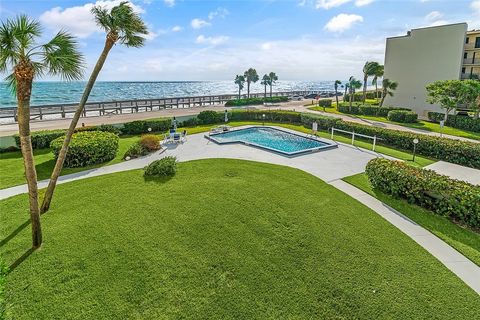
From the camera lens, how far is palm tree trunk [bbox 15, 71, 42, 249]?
5.51 m

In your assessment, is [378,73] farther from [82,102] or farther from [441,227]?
[82,102]

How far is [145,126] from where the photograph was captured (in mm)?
20391

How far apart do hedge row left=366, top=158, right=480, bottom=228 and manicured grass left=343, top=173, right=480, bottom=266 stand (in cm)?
26

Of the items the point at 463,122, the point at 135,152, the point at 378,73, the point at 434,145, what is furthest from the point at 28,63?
the point at 378,73

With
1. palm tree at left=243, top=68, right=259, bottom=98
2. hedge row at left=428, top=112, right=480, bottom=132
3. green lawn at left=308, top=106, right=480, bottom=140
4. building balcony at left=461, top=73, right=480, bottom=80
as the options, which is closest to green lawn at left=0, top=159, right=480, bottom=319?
green lawn at left=308, top=106, right=480, bottom=140

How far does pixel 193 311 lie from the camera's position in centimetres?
506

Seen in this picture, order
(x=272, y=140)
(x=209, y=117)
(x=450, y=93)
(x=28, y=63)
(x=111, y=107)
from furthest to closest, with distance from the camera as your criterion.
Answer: (x=111, y=107), (x=450, y=93), (x=209, y=117), (x=272, y=140), (x=28, y=63)

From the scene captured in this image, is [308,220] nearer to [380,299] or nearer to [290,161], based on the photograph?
[380,299]

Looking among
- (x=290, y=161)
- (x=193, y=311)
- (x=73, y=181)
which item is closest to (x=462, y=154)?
(x=290, y=161)

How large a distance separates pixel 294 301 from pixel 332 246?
2.03m

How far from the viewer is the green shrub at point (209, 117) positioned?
79.4 feet

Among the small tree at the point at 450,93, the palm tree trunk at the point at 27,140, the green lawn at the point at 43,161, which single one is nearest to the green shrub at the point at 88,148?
the green lawn at the point at 43,161

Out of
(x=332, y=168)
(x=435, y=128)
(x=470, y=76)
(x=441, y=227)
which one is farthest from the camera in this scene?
(x=470, y=76)

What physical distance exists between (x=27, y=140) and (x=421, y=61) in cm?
3637
